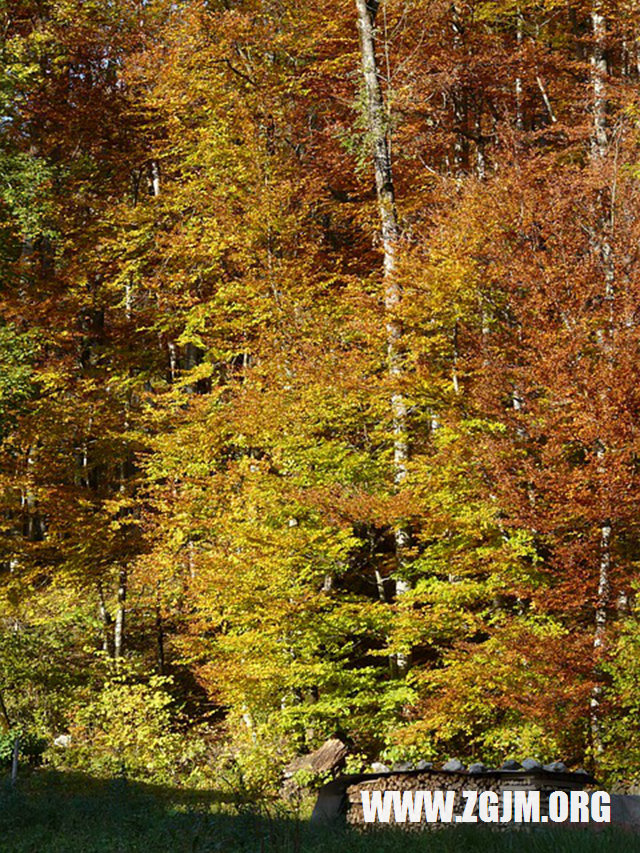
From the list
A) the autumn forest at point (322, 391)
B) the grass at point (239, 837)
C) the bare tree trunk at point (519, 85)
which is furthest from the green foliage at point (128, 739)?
the bare tree trunk at point (519, 85)

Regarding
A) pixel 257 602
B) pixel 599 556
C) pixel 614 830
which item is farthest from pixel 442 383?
pixel 614 830

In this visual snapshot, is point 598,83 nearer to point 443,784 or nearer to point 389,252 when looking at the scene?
point 389,252

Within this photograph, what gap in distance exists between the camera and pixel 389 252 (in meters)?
15.3

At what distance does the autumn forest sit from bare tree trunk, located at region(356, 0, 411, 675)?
7 centimetres

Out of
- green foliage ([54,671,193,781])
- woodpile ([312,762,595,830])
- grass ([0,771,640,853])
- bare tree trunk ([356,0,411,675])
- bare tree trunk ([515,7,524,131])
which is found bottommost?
green foliage ([54,671,193,781])

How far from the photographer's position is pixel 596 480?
1167 centimetres

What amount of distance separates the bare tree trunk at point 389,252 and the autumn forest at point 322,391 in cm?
7

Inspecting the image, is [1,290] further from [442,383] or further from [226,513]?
[442,383]

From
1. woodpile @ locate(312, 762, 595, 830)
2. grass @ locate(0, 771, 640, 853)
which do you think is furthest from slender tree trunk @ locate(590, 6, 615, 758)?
grass @ locate(0, 771, 640, 853)

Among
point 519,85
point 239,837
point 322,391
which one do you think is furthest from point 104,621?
point 519,85

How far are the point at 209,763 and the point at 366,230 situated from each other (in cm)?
1223

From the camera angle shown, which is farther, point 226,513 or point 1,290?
point 1,290

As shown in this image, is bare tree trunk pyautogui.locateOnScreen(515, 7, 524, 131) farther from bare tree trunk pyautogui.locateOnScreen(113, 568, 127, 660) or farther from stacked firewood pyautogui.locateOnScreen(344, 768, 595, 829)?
stacked firewood pyautogui.locateOnScreen(344, 768, 595, 829)

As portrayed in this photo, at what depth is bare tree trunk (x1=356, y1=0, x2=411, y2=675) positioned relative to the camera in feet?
46.7
